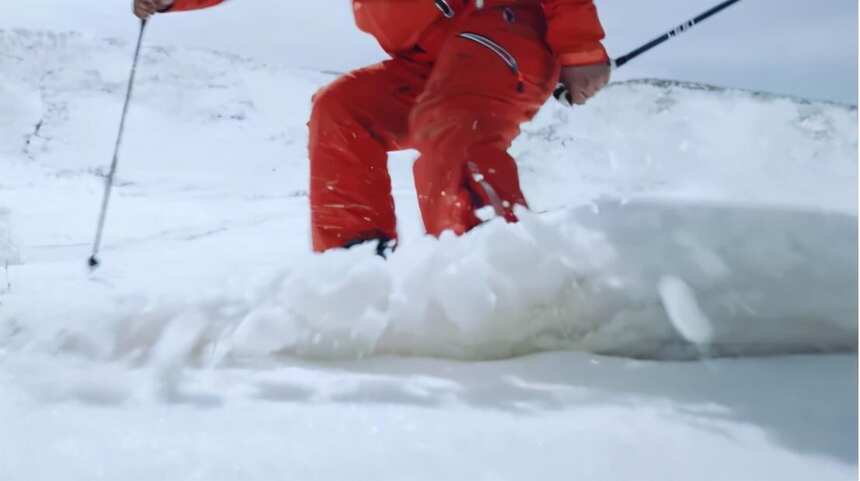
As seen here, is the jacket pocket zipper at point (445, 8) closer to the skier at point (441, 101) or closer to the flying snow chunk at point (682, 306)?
the skier at point (441, 101)

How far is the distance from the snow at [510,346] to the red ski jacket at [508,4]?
0.68 feet

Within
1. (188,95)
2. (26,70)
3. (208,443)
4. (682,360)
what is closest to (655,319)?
(682,360)

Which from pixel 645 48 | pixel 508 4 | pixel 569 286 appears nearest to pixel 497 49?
pixel 508 4

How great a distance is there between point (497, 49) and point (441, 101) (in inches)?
5.2

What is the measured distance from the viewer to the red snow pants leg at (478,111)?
104cm

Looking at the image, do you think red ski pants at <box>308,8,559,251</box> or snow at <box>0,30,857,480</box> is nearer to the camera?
snow at <box>0,30,857,480</box>

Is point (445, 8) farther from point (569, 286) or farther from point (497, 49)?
point (569, 286)

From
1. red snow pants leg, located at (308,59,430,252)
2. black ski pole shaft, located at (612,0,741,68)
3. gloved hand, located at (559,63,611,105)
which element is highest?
black ski pole shaft, located at (612,0,741,68)

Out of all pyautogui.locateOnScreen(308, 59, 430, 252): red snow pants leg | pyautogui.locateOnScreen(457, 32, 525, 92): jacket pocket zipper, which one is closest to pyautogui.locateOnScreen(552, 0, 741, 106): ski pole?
pyautogui.locateOnScreen(457, 32, 525, 92): jacket pocket zipper

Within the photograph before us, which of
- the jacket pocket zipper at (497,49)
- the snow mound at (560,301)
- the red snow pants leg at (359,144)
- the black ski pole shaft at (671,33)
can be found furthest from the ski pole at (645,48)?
the snow mound at (560,301)

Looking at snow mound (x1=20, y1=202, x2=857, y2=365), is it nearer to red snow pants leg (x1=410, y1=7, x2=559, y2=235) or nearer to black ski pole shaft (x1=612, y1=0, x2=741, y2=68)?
red snow pants leg (x1=410, y1=7, x2=559, y2=235)

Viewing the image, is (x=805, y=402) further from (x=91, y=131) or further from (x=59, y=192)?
(x=91, y=131)

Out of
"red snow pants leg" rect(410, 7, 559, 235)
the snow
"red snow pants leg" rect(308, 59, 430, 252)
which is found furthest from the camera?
"red snow pants leg" rect(308, 59, 430, 252)

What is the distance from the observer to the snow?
0.50m
